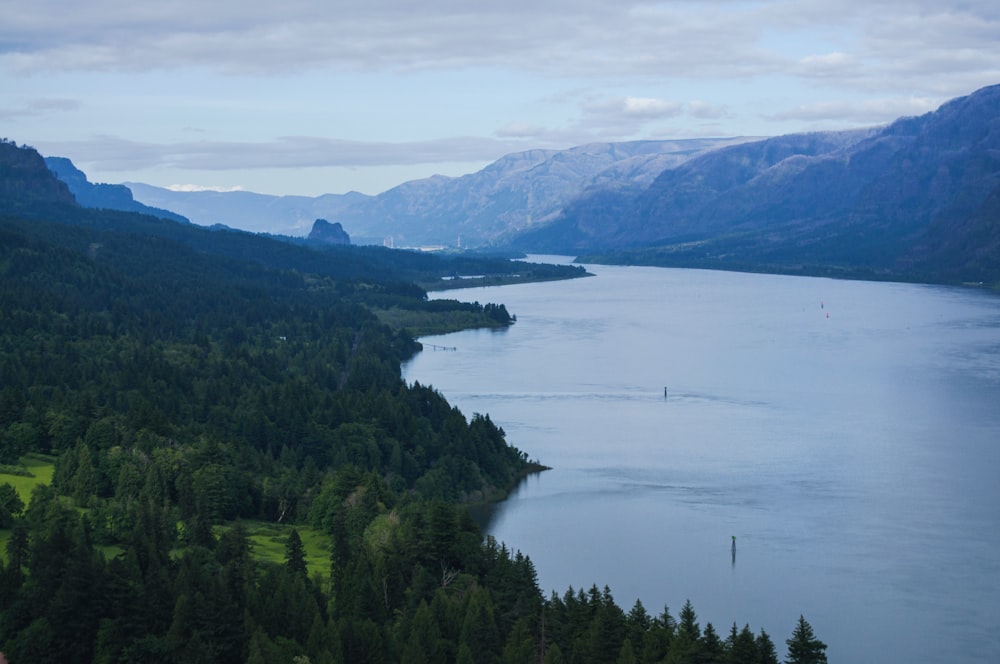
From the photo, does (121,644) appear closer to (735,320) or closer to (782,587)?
(782,587)

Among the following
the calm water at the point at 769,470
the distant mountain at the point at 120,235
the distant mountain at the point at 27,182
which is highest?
the distant mountain at the point at 27,182

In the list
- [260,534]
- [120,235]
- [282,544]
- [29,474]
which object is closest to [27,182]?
[120,235]

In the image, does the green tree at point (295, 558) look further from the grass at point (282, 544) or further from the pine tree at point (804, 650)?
the pine tree at point (804, 650)

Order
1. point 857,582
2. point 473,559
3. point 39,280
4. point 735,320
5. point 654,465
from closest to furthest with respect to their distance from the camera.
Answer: point 473,559 < point 857,582 < point 654,465 < point 39,280 < point 735,320

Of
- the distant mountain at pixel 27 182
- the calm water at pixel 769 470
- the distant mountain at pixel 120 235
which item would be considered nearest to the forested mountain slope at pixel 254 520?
the calm water at pixel 769 470

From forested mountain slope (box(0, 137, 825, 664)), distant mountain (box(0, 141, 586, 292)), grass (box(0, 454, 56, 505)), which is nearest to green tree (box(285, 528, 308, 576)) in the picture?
forested mountain slope (box(0, 137, 825, 664))

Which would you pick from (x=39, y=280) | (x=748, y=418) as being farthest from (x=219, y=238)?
(x=748, y=418)

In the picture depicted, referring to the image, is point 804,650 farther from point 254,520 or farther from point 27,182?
point 27,182

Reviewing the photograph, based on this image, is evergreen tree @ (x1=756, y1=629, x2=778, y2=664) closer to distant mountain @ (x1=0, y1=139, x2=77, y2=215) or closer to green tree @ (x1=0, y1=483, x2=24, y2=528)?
green tree @ (x1=0, y1=483, x2=24, y2=528)
